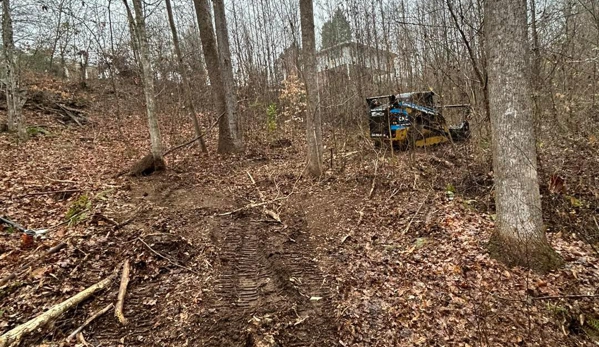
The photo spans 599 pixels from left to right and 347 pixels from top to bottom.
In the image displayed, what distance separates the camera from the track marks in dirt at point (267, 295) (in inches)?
123

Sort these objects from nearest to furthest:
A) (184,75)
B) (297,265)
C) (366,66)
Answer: (297,265), (184,75), (366,66)

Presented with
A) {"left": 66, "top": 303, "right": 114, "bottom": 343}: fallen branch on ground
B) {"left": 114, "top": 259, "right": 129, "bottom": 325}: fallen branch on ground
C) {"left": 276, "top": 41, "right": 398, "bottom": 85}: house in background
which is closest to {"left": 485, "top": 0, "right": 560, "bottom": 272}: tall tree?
{"left": 114, "top": 259, "right": 129, "bottom": 325}: fallen branch on ground

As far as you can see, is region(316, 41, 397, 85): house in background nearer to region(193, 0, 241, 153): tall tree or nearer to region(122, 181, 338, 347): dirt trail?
A: region(193, 0, 241, 153): tall tree

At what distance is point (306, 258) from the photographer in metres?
4.62

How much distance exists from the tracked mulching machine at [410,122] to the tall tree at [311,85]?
1712mm

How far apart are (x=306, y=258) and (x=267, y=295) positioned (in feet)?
3.41

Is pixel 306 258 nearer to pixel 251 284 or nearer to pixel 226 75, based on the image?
pixel 251 284

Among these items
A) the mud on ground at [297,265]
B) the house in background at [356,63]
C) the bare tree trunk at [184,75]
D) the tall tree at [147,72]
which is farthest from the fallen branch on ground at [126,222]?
the house in background at [356,63]

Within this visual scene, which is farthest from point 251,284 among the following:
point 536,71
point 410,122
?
point 536,71

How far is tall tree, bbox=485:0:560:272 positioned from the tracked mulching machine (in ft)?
11.6

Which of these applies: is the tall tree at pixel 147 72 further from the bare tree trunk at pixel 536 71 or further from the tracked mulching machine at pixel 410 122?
the bare tree trunk at pixel 536 71

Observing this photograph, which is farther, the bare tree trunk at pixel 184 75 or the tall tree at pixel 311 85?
the bare tree trunk at pixel 184 75

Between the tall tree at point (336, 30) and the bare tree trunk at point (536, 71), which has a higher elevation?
the tall tree at point (336, 30)

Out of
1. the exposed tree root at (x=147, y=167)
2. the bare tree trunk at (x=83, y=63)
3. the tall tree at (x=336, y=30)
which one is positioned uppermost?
the bare tree trunk at (x=83, y=63)
